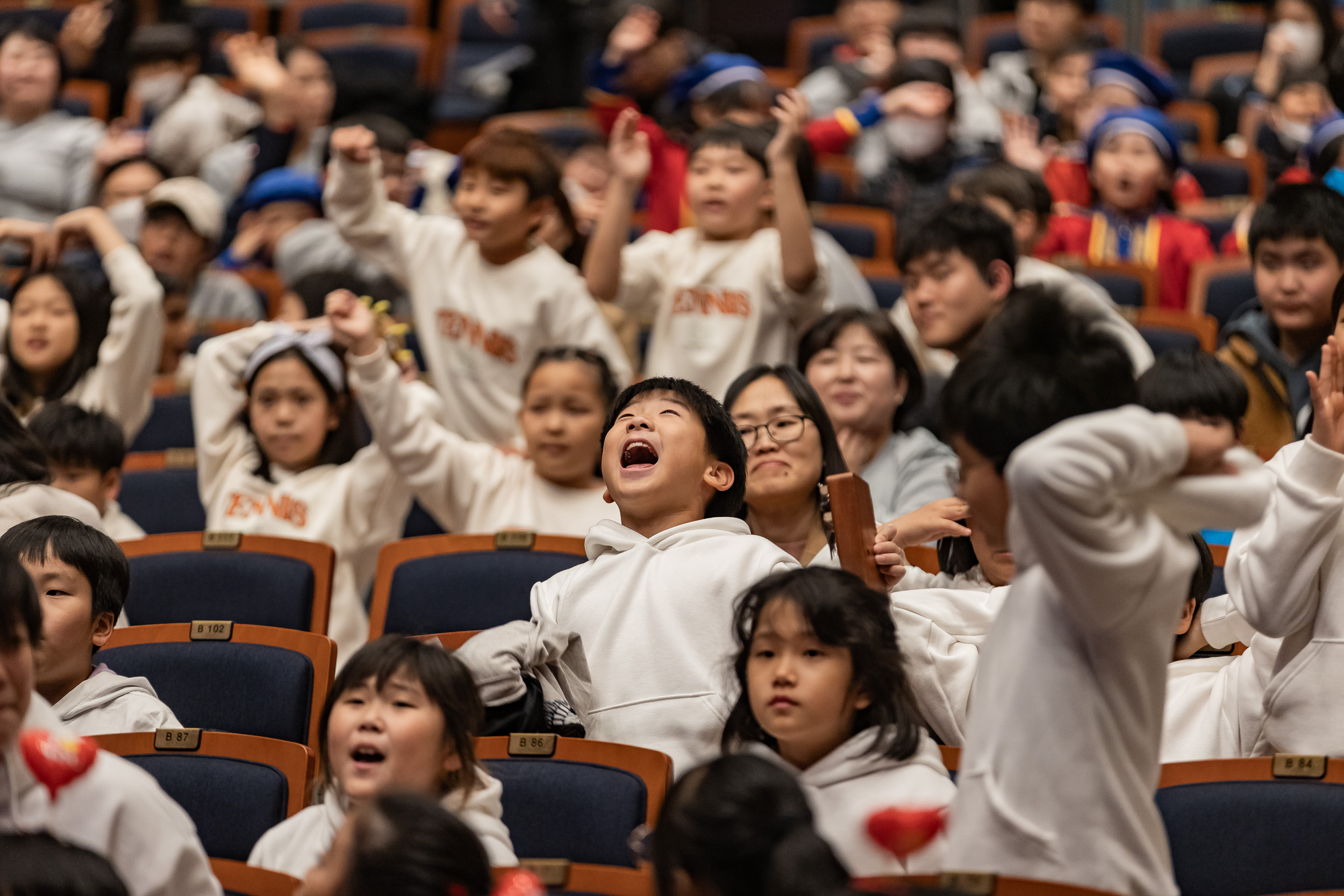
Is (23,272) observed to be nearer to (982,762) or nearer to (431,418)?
(431,418)

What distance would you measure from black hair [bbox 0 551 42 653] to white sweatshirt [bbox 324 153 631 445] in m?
2.08

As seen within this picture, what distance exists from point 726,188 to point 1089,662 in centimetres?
258

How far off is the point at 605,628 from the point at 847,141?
3.79 meters

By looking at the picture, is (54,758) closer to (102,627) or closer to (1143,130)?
(102,627)

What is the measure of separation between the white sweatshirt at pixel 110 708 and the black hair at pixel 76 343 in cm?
150

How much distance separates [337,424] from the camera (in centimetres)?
361

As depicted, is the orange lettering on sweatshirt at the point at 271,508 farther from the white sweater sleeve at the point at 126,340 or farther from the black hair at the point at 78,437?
the white sweater sleeve at the point at 126,340

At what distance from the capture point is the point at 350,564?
3.49m

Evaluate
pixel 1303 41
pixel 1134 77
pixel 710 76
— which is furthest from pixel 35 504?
pixel 1303 41

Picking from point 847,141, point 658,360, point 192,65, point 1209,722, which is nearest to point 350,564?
point 658,360

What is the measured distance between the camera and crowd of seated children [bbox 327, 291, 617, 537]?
3.27m

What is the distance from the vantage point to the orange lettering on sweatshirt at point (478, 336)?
3857mm

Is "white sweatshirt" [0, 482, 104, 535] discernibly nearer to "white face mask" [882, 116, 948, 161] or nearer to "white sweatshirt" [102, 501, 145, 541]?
"white sweatshirt" [102, 501, 145, 541]

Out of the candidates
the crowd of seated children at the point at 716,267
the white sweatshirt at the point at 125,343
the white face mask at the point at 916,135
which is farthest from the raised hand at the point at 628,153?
the white face mask at the point at 916,135
